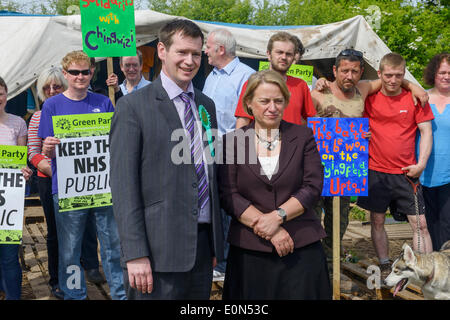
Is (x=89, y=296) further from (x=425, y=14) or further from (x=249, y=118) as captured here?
(x=425, y=14)

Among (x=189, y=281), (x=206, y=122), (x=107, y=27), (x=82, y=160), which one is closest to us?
(x=189, y=281)

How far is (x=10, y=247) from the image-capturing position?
3.96 metres

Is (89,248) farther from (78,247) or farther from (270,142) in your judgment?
(270,142)

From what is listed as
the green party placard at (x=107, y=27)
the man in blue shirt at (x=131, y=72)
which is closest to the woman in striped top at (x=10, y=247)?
the green party placard at (x=107, y=27)

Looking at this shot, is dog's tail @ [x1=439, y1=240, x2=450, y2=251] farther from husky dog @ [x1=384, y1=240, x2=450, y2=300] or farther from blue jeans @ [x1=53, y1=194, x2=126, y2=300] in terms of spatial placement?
blue jeans @ [x1=53, y1=194, x2=126, y2=300]

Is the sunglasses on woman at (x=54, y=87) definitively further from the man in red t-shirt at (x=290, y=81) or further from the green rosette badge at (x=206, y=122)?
the green rosette badge at (x=206, y=122)

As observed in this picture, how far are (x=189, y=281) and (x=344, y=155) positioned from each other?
2.22 meters

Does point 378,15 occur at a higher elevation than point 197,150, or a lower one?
higher

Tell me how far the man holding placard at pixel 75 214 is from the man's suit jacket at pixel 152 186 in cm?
179

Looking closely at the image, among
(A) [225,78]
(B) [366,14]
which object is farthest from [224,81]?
(B) [366,14]

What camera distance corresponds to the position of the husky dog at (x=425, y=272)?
389cm

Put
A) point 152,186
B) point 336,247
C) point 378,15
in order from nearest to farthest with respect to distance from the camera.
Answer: point 152,186, point 336,247, point 378,15

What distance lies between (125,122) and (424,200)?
3424 mm

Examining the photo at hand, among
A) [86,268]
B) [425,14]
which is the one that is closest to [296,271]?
[86,268]
